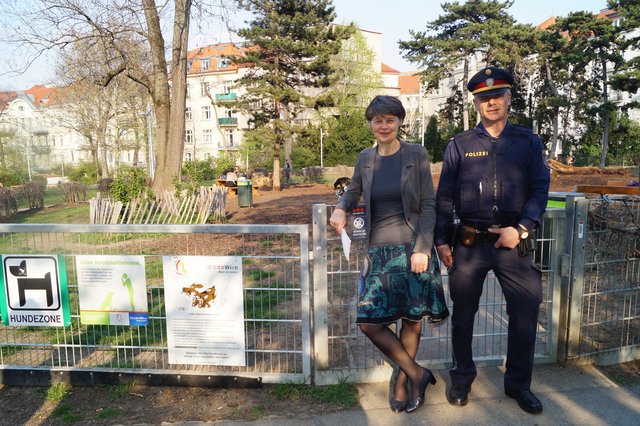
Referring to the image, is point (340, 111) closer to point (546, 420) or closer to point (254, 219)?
point (254, 219)

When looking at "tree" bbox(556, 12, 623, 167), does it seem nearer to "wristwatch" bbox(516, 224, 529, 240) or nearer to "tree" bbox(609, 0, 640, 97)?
"tree" bbox(609, 0, 640, 97)

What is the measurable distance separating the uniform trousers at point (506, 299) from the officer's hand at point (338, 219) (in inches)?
30.1

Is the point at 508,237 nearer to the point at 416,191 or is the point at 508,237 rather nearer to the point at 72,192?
the point at 416,191

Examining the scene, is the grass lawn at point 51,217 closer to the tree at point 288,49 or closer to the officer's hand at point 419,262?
the tree at point 288,49

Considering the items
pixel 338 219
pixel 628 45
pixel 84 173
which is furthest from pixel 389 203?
pixel 84 173

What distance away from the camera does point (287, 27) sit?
25.2 meters

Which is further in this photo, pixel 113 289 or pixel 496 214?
pixel 113 289

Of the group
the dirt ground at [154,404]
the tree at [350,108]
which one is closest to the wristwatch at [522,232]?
the dirt ground at [154,404]

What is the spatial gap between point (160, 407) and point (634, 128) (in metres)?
40.3

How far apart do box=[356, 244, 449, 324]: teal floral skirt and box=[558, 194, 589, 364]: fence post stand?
1.25 m

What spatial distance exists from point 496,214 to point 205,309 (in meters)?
2.11

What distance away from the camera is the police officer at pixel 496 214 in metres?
3.12

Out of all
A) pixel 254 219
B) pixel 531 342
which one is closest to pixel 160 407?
pixel 531 342

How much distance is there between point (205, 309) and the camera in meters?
3.62
